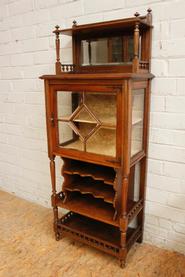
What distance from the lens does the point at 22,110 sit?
6.56ft

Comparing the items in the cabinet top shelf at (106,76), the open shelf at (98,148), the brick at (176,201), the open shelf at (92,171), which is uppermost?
the cabinet top shelf at (106,76)

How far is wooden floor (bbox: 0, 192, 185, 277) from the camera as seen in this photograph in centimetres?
142

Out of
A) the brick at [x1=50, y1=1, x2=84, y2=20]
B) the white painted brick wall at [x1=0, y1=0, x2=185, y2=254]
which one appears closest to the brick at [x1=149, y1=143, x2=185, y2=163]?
the white painted brick wall at [x1=0, y1=0, x2=185, y2=254]

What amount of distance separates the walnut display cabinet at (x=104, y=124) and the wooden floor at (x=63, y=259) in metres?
0.09

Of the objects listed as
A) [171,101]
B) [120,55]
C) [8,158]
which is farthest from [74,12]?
[8,158]

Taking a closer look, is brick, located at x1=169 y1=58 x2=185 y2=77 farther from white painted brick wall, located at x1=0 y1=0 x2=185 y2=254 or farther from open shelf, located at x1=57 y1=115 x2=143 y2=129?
open shelf, located at x1=57 y1=115 x2=143 y2=129

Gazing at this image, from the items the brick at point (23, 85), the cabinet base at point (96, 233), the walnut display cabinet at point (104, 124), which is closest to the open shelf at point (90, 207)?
the walnut display cabinet at point (104, 124)

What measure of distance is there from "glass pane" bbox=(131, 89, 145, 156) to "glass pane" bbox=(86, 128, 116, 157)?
13 cm

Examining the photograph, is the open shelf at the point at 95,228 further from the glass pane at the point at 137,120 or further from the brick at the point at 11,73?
the brick at the point at 11,73

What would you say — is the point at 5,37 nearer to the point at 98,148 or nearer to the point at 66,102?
the point at 66,102

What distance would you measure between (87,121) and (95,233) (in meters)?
0.73

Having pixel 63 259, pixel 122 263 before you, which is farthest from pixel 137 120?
pixel 63 259

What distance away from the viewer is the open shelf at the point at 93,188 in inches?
56.1

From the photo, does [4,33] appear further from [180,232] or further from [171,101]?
[180,232]
